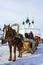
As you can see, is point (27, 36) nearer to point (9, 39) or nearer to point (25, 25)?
point (9, 39)

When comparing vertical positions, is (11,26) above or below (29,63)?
above

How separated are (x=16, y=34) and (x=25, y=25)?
22109 millimetres

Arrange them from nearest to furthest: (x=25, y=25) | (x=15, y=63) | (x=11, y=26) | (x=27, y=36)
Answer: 1. (x=15, y=63)
2. (x=11, y=26)
3. (x=27, y=36)
4. (x=25, y=25)

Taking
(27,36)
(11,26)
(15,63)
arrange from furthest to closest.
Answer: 1. (27,36)
2. (11,26)
3. (15,63)

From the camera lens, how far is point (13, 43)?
5730 millimetres

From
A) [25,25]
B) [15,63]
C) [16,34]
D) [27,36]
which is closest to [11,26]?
[16,34]

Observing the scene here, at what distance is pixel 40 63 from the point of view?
5281 millimetres

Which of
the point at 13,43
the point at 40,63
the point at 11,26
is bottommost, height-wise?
the point at 40,63

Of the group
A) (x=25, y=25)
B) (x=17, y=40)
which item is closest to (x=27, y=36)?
(x=17, y=40)

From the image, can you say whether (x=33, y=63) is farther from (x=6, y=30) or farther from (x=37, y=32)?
(x=37, y=32)

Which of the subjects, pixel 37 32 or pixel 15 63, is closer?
pixel 15 63

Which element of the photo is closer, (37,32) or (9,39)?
(9,39)

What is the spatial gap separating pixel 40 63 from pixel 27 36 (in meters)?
3.72

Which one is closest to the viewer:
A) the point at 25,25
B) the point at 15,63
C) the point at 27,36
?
the point at 15,63
